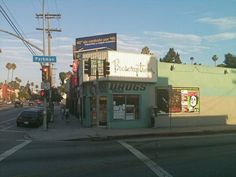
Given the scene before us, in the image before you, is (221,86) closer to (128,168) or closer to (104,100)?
(104,100)

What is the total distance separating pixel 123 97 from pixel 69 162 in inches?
729

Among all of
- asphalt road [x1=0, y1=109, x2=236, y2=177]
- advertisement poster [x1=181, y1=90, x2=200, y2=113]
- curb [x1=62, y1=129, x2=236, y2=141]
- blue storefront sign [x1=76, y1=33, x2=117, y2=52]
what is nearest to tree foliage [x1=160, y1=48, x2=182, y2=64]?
blue storefront sign [x1=76, y1=33, x2=117, y2=52]

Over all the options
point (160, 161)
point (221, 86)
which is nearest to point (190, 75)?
Answer: point (221, 86)

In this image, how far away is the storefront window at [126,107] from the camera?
32.7 meters

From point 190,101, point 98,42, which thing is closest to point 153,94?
point 190,101

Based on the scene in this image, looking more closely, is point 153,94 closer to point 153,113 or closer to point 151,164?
point 153,113

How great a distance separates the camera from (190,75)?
3653 centimetres

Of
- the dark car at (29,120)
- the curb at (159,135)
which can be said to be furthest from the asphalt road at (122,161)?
the dark car at (29,120)

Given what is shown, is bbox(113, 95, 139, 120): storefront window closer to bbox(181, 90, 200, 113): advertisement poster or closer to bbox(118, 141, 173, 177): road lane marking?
bbox(181, 90, 200, 113): advertisement poster

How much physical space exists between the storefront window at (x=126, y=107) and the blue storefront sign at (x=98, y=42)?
15068 mm

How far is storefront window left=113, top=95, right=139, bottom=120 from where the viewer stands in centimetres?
3266

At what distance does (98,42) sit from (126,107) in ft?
60.1

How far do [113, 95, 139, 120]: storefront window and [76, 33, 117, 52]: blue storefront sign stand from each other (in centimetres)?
1507

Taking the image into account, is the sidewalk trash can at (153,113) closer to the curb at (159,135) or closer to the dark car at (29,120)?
the curb at (159,135)
